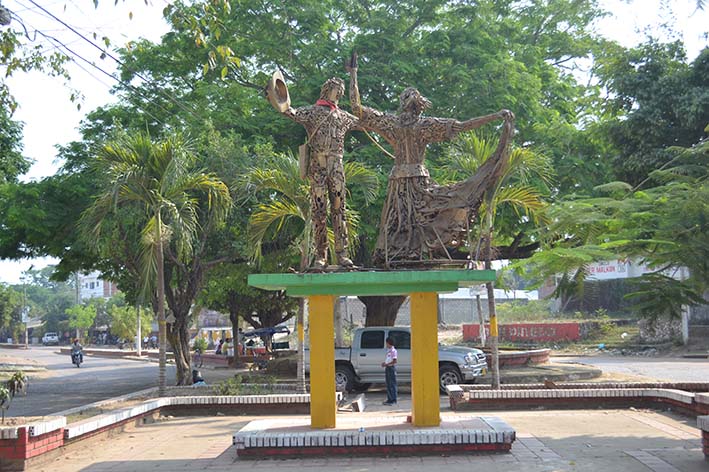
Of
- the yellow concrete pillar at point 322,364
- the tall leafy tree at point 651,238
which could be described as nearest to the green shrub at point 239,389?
the yellow concrete pillar at point 322,364

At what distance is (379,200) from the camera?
63.7 ft

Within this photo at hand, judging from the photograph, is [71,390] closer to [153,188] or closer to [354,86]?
[153,188]

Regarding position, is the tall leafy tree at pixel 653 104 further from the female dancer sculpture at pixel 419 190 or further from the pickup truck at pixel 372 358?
the pickup truck at pixel 372 358

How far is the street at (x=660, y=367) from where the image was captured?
71.9ft

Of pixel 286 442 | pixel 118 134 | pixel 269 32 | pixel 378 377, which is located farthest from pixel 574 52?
pixel 286 442

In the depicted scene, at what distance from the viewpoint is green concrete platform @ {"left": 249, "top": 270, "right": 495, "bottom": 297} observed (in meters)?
9.52

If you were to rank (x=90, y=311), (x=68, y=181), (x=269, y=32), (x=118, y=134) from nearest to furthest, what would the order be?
1. (x=118, y=134)
2. (x=68, y=181)
3. (x=269, y=32)
4. (x=90, y=311)

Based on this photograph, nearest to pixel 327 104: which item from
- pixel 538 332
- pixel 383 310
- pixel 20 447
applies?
pixel 20 447

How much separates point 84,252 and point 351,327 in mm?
20609

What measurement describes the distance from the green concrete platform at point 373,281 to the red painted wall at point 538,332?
105ft

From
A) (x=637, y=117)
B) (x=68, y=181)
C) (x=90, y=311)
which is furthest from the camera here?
(x=90, y=311)

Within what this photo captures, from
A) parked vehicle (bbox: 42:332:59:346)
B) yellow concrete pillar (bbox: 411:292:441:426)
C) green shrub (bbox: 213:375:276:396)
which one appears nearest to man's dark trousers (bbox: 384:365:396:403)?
green shrub (bbox: 213:375:276:396)

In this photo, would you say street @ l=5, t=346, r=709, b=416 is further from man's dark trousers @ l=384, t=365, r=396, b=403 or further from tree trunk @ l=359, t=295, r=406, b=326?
tree trunk @ l=359, t=295, r=406, b=326

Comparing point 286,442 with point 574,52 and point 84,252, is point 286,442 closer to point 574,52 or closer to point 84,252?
point 84,252
